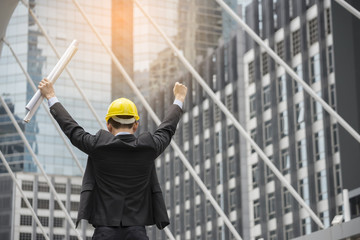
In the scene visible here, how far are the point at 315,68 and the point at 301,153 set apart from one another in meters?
6.50

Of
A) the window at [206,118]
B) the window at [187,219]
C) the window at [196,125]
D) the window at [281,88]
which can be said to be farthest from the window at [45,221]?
the window at [281,88]

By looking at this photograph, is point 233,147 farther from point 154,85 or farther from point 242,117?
point 154,85

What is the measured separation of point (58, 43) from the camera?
150125mm

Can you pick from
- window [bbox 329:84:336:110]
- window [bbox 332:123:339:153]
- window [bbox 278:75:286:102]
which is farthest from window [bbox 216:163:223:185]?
window [bbox 332:123:339:153]

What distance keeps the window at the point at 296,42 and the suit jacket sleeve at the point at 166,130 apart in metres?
71.4

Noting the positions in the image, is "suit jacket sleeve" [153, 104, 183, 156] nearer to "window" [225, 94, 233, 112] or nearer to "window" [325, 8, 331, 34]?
"window" [325, 8, 331, 34]

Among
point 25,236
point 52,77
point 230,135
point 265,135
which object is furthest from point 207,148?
point 52,77

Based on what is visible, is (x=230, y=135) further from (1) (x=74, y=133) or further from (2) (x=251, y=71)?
(1) (x=74, y=133)

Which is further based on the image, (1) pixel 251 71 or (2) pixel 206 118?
(2) pixel 206 118

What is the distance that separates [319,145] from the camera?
7038 centimetres

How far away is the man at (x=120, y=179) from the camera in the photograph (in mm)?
4988

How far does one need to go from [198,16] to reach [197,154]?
61.3 metres

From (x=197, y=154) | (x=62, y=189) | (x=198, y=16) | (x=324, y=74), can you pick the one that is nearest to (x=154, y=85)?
(x=198, y=16)

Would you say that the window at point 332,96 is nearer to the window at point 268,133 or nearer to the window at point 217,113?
the window at point 268,133
